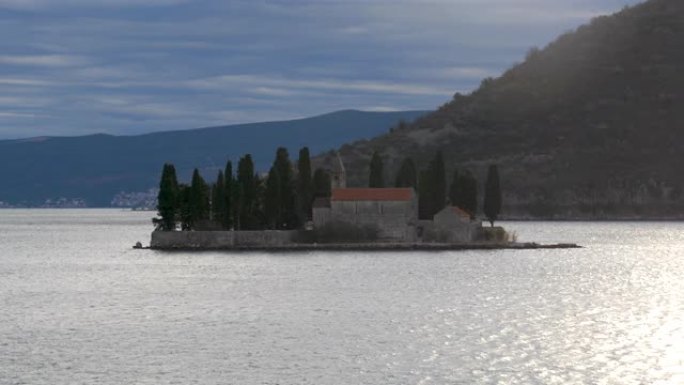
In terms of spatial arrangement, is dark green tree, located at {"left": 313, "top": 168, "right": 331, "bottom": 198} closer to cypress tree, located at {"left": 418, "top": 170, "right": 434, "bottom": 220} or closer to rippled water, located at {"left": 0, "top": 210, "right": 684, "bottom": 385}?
cypress tree, located at {"left": 418, "top": 170, "right": 434, "bottom": 220}

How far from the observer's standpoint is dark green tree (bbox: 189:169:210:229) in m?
140

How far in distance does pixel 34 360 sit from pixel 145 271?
59.0 m

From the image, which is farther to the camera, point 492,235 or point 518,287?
point 492,235

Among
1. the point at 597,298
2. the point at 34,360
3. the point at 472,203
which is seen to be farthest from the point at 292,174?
the point at 34,360

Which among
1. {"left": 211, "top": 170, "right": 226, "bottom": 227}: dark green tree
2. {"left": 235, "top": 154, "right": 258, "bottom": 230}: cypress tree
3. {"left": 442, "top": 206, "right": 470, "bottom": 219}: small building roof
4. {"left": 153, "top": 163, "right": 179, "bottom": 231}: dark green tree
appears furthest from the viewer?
{"left": 442, "top": 206, "right": 470, "bottom": 219}: small building roof

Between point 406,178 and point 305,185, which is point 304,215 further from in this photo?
point 406,178

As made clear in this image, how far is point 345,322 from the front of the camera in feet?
237

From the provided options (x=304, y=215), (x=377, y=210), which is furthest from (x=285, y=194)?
(x=377, y=210)

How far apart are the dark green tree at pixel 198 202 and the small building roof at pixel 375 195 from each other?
1361 centimetres

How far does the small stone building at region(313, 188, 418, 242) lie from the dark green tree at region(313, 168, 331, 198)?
340cm

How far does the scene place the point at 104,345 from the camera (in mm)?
62219

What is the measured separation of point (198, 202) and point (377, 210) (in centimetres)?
1847

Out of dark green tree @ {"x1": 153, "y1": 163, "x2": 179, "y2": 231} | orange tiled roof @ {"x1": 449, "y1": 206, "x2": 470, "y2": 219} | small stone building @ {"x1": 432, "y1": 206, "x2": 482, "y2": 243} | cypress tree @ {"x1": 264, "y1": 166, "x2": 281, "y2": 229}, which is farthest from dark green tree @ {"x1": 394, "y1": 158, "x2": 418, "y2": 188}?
dark green tree @ {"x1": 153, "y1": 163, "x2": 179, "y2": 231}

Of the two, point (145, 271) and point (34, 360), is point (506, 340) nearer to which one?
point (34, 360)
